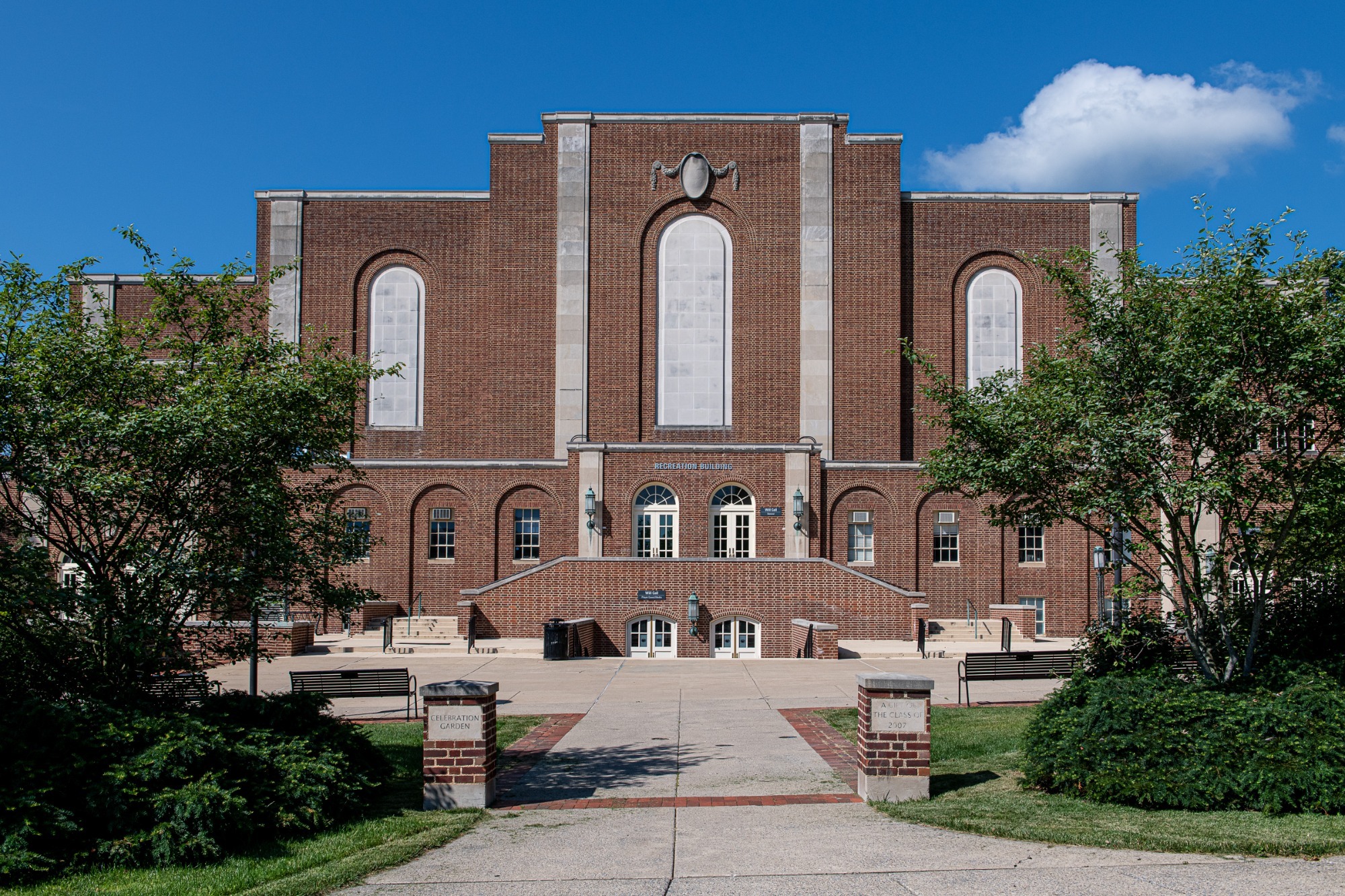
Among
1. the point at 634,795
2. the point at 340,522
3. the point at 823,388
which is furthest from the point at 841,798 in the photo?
the point at 823,388

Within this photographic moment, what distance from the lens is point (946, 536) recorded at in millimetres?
34312

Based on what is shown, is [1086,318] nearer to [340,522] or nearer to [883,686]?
[883,686]

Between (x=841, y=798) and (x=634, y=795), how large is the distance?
193 cm

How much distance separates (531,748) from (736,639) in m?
15.4

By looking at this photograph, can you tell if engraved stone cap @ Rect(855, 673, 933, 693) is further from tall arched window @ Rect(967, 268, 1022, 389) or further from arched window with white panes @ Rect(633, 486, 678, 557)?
tall arched window @ Rect(967, 268, 1022, 389)

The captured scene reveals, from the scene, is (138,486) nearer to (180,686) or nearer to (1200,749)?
(180,686)

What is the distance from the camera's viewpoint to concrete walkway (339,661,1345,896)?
23.3 ft

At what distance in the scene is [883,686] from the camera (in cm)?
959

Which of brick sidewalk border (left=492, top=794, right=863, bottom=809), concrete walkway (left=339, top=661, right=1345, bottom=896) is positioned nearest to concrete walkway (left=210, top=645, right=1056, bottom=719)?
concrete walkway (left=339, top=661, right=1345, bottom=896)

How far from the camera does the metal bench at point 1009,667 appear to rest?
17.1m

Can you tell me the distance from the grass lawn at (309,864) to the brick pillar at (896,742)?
355 centimetres

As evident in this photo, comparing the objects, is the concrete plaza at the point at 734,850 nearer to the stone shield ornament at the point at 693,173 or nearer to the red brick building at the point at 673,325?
the red brick building at the point at 673,325

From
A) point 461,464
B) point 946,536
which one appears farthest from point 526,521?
point 946,536

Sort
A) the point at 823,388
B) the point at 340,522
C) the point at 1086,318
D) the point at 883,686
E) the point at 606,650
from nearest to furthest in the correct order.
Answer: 1. the point at 883,686
2. the point at 340,522
3. the point at 1086,318
4. the point at 606,650
5. the point at 823,388
